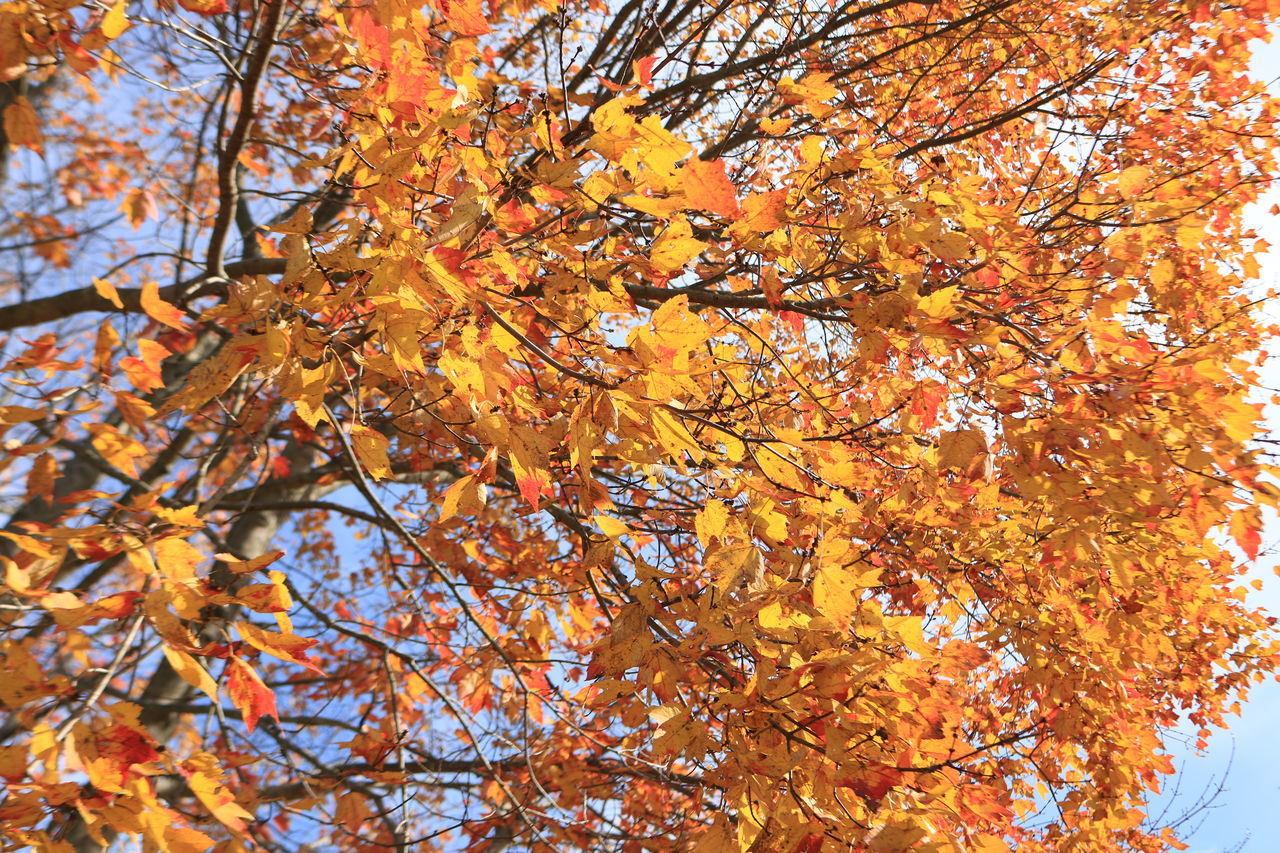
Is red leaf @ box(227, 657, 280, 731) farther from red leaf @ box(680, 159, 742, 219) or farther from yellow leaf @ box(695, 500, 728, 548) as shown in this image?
red leaf @ box(680, 159, 742, 219)

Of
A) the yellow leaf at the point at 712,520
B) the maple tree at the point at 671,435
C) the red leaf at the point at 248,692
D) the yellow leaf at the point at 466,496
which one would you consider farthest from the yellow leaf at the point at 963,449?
the red leaf at the point at 248,692

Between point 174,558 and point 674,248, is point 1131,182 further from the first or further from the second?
point 174,558

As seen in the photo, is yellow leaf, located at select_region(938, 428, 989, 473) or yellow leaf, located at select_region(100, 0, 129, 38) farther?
yellow leaf, located at select_region(938, 428, 989, 473)

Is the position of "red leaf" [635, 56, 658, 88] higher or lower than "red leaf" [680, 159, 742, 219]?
higher

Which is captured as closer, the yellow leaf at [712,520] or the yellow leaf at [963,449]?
the yellow leaf at [712,520]

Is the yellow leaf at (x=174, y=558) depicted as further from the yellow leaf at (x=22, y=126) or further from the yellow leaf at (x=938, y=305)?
the yellow leaf at (x=22, y=126)

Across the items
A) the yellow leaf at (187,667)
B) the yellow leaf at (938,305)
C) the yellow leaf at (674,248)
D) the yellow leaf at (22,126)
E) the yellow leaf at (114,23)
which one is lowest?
the yellow leaf at (187,667)

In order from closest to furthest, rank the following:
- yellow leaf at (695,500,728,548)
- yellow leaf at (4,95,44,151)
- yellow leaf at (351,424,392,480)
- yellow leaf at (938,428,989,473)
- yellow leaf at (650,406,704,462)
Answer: yellow leaf at (650,406,704,462) < yellow leaf at (695,500,728,548) < yellow leaf at (351,424,392,480) < yellow leaf at (938,428,989,473) < yellow leaf at (4,95,44,151)

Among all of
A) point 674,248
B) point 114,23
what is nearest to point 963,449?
point 674,248

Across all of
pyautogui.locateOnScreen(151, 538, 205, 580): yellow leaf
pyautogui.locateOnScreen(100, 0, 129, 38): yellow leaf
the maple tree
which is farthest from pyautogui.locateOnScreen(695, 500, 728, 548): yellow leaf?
pyautogui.locateOnScreen(100, 0, 129, 38): yellow leaf

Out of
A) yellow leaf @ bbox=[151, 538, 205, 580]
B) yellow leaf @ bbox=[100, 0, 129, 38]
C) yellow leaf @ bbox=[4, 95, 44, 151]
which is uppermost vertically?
yellow leaf @ bbox=[4, 95, 44, 151]

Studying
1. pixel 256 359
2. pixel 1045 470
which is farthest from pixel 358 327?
pixel 1045 470

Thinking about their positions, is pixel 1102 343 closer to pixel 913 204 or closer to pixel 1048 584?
pixel 913 204

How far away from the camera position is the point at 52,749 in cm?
131
